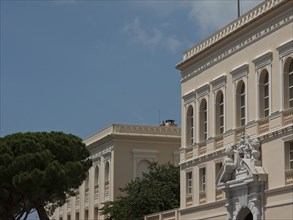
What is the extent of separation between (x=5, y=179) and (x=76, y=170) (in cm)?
419

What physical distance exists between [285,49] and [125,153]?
2669 cm

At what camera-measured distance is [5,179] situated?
50.0 meters

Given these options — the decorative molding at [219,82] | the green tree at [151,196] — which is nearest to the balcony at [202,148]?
the decorative molding at [219,82]

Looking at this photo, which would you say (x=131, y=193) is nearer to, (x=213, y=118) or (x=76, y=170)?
(x=76, y=170)

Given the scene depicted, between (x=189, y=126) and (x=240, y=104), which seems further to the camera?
(x=189, y=126)

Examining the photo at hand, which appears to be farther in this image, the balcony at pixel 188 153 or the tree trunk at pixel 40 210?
the tree trunk at pixel 40 210

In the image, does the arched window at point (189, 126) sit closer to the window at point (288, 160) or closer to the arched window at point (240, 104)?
the arched window at point (240, 104)

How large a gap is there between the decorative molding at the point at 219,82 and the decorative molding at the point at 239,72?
0.75m

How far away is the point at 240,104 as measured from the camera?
124 ft

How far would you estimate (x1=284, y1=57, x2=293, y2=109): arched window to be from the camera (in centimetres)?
3350

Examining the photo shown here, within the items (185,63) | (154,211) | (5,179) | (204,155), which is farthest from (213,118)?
(5,179)

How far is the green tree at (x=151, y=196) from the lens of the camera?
50.7m

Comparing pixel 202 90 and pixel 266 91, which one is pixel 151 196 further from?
pixel 266 91

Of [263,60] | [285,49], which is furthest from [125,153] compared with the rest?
[285,49]
